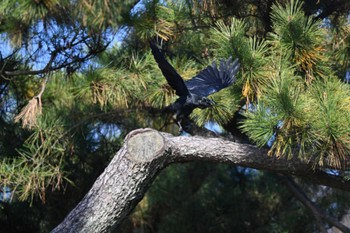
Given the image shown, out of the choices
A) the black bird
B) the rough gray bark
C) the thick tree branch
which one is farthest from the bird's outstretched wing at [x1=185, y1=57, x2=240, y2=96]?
the thick tree branch

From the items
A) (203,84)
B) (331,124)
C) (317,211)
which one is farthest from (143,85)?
(317,211)

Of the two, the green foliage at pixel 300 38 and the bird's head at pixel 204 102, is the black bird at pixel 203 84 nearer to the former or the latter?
the bird's head at pixel 204 102

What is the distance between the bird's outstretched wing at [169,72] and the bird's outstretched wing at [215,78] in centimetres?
5

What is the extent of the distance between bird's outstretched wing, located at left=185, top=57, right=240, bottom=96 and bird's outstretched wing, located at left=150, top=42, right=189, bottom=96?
0.18 ft

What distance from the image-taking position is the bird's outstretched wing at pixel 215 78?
2.52m

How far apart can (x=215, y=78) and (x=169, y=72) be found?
187 millimetres

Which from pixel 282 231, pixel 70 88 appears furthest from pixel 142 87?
pixel 282 231

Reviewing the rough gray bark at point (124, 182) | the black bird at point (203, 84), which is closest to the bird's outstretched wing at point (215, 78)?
the black bird at point (203, 84)

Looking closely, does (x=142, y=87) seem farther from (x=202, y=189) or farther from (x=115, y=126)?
(x=202, y=189)

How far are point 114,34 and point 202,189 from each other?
4.99ft

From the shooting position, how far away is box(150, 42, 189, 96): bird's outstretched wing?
95.6 inches

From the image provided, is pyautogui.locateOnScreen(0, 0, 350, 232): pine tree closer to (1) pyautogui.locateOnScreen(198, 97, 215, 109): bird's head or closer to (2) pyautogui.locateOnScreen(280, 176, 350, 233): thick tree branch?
(1) pyautogui.locateOnScreen(198, 97, 215, 109): bird's head

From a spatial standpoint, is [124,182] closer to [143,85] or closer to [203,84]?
[203,84]

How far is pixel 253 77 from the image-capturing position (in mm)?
2574
